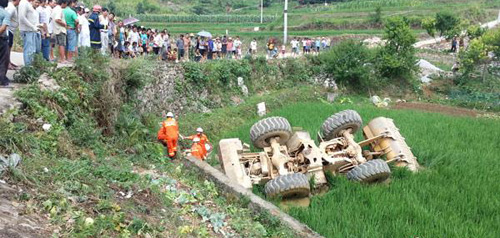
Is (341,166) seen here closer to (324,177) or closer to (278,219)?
(324,177)

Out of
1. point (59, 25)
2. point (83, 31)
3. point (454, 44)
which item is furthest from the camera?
point (454, 44)

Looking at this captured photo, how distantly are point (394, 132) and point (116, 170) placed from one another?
5420mm

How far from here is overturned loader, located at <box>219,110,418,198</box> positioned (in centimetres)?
712

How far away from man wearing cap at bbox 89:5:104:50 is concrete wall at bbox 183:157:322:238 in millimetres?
5198

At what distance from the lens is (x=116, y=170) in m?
5.77

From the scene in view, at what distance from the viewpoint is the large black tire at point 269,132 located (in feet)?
25.9

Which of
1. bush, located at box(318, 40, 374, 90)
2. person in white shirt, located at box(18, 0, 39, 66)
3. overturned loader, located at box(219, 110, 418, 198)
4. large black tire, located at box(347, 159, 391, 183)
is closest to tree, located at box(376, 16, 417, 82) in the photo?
bush, located at box(318, 40, 374, 90)

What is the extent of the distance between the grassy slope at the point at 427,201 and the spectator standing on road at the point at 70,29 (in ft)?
22.7

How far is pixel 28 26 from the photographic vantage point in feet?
26.8

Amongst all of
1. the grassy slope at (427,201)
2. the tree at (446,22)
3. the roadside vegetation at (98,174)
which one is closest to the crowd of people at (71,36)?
the roadside vegetation at (98,174)

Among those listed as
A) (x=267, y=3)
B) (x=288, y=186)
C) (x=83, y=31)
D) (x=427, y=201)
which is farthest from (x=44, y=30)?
(x=267, y=3)

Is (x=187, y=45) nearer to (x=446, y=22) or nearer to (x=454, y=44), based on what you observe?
(x=454, y=44)

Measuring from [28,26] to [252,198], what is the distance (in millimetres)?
5434

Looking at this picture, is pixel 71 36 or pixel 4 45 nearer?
pixel 4 45
